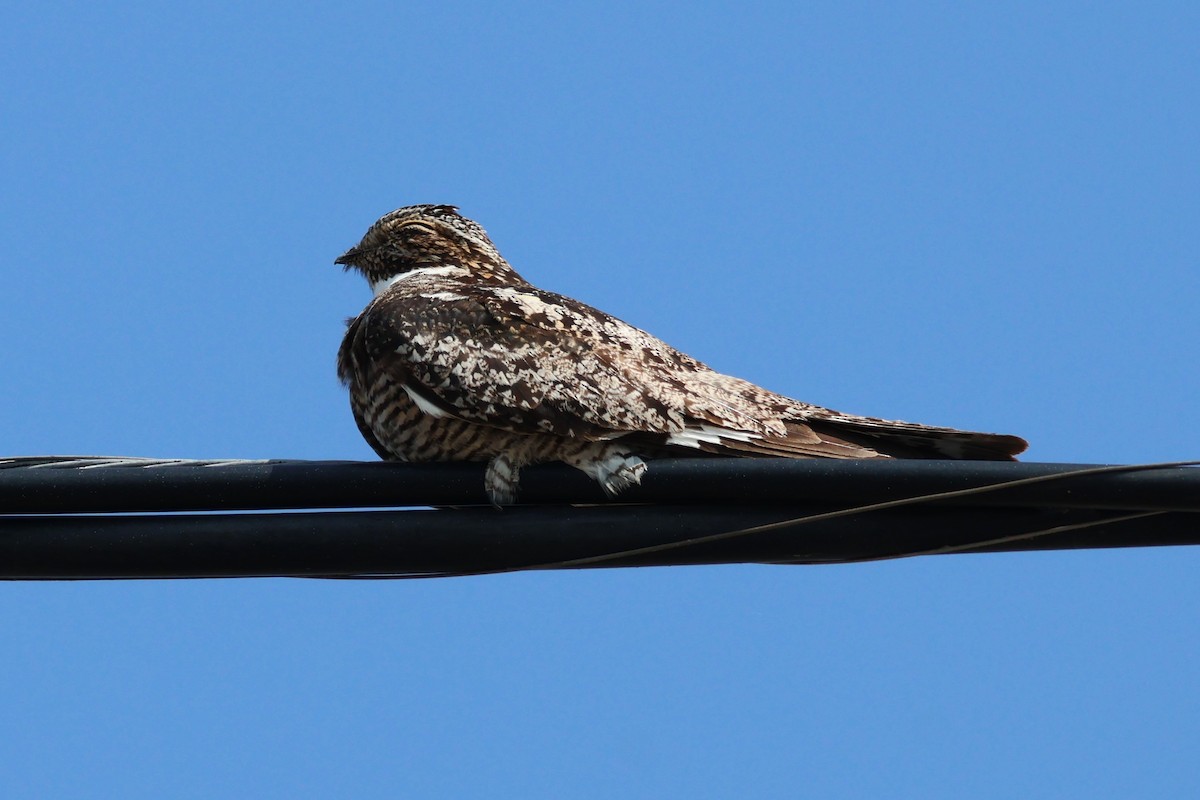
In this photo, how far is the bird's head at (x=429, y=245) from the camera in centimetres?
729

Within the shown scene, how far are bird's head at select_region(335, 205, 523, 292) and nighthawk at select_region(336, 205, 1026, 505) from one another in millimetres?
978

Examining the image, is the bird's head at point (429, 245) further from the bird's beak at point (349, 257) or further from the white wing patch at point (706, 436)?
the white wing patch at point (706, 436)

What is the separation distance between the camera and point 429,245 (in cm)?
730

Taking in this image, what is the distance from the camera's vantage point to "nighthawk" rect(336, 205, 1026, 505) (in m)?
5.33

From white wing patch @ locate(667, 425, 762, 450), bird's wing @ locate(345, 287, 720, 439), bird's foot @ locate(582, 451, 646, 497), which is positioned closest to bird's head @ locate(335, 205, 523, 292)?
bird's wing @ locate(345, 287, 720, 439)

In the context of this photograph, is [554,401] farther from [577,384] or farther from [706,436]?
[706,436]

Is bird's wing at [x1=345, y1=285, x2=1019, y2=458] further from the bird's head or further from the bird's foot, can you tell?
the bird's head

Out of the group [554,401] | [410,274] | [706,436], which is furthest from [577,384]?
[410,274]

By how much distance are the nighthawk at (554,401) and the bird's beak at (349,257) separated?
121cm

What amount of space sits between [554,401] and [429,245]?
2101 mm

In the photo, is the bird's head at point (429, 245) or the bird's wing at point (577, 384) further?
the bird's head at point (429, 245)

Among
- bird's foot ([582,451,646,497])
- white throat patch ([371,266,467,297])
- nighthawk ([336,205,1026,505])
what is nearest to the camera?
bird's foot ([582,451,646,497])

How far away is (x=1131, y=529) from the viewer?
452 centimetres

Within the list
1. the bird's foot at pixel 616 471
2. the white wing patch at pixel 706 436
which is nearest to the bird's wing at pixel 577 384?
the white wing patch at pixel 706 436
